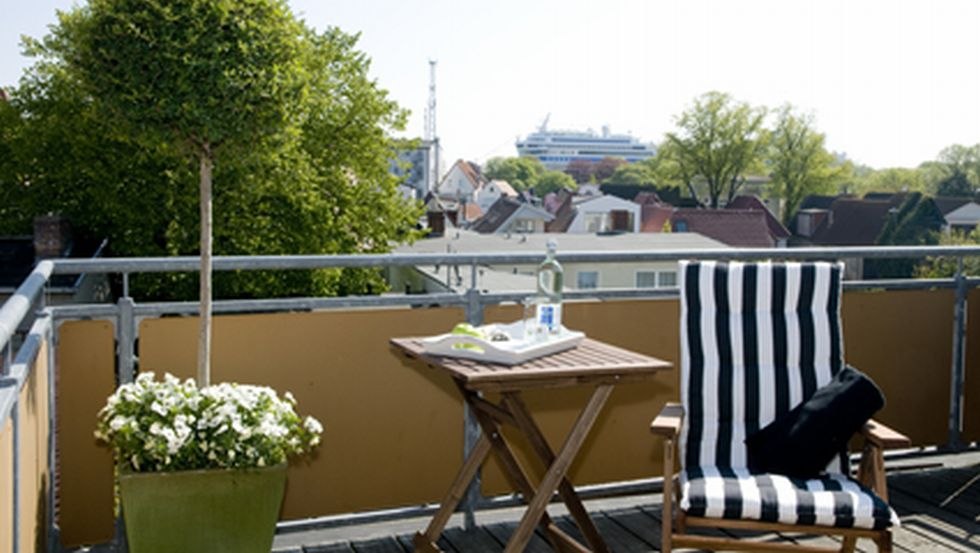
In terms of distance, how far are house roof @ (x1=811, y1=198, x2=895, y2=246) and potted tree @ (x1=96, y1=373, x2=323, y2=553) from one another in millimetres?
55959

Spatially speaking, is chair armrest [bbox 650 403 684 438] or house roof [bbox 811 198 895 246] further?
house roof [bbox 811 198 895 246]

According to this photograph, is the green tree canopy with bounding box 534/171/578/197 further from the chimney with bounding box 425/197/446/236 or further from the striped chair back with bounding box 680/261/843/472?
the striped chair back with bounding box 680/261/843/472

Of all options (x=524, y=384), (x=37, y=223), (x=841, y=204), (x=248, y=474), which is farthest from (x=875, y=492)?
(x=841, y=204)

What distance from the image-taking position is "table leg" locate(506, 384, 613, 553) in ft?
9.96

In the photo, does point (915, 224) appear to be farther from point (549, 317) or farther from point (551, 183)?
point (551, 183)

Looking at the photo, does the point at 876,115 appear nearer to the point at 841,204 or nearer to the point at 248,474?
the point at 841,204

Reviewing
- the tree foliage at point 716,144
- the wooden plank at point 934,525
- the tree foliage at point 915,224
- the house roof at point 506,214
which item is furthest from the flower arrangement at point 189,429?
the tree foliage at point 716,144

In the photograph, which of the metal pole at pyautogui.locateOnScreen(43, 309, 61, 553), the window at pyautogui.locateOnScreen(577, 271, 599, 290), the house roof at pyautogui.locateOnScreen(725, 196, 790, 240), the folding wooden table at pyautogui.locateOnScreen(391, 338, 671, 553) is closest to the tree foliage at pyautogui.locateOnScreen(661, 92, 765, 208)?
the house roof at pyautogui.locateOnScreen(725, 196, 790, 240)

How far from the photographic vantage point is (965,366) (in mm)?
4812

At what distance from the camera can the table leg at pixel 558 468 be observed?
3.04m

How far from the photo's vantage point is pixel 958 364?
4.77 meters

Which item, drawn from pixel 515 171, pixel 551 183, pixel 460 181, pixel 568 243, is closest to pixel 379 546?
pixel 568 243

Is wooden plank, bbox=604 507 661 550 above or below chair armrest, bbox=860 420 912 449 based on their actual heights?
below

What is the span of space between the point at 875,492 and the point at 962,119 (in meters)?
87.1
